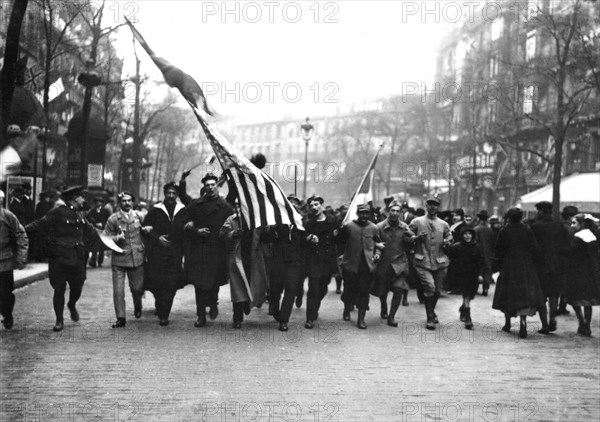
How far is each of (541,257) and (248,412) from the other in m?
6.46

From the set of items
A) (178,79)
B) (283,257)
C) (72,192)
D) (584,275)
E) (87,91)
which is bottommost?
(584,275)

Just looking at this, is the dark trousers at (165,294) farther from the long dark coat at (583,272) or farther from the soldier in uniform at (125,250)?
the long dark coat at (583,272)

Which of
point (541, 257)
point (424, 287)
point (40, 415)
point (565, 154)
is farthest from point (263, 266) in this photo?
point (565, 154)

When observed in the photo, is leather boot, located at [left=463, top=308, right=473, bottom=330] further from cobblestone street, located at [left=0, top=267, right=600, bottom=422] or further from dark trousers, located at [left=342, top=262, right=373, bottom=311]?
dark trousers, located at [left=342, top=262, right=373, bottom=311]

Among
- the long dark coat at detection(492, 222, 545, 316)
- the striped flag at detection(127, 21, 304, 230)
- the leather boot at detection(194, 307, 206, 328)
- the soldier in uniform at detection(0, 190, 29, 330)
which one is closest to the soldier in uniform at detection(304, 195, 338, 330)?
the striped flag at detection(127, 21, 304, 230)

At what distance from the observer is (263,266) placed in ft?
34.2

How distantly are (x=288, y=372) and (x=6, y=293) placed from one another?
13.6 feet

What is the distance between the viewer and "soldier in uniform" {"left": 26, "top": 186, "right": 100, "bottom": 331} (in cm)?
943

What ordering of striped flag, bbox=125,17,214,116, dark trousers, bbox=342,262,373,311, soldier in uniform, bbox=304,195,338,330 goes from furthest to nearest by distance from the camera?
dark trousers, bbox=342,262,373,311
soldier in uniform, bbox=304,195,338,330
striped flag, bbox=125,17,214,116

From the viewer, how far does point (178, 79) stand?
738cm

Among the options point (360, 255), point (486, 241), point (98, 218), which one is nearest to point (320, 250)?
point (360, 255)

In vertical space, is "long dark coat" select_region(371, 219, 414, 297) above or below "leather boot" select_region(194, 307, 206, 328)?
above

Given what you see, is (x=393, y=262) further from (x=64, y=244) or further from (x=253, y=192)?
(x=64, y=244)

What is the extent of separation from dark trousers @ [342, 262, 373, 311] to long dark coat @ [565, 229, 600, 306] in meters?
3.05
